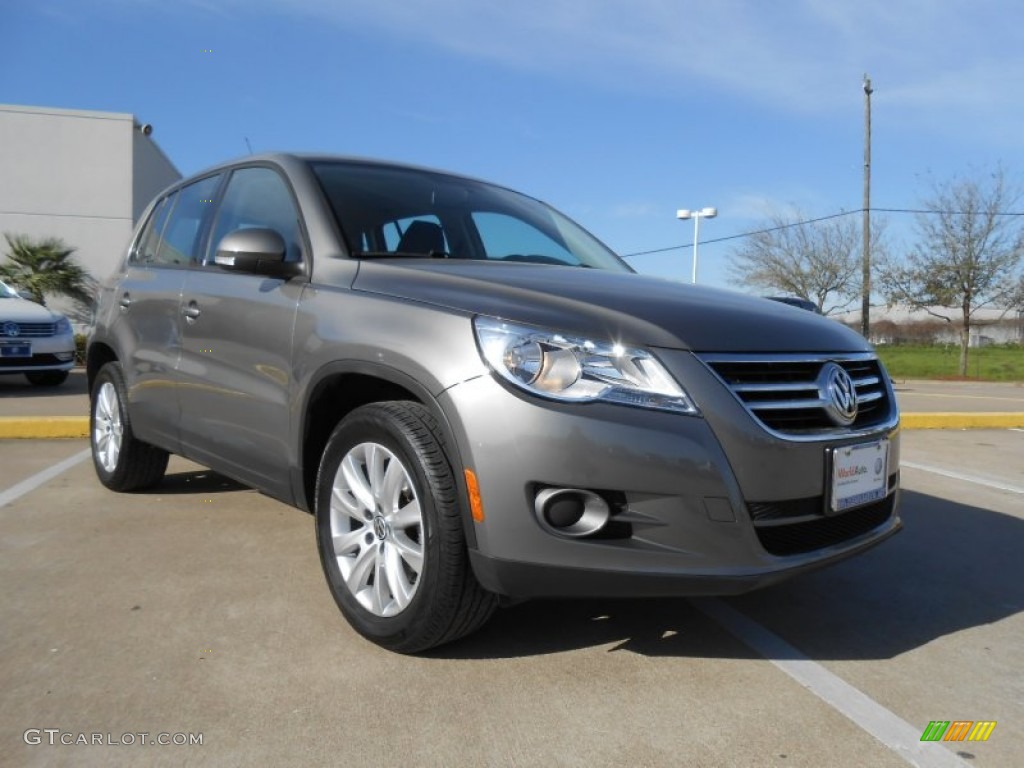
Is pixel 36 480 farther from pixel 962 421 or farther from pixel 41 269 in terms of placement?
pixel 41 269

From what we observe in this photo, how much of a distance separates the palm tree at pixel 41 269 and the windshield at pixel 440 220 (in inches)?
722

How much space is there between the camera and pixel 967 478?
5680 mm

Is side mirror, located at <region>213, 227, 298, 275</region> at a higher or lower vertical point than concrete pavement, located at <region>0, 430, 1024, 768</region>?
higher

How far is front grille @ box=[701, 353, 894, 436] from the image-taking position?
7.50ft

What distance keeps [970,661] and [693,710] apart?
103cm

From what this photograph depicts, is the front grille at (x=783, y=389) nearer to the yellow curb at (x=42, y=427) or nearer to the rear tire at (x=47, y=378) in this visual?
the yellow curb at (x=42, y=427)

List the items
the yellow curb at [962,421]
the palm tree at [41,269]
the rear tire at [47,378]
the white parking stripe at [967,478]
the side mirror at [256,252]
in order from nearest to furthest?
the side mirror at [256,252] < the white parking stripe at [967,478] < the yellow curb at [962,421] < the rear tire at [47,378] < the palm tree at [41,269]

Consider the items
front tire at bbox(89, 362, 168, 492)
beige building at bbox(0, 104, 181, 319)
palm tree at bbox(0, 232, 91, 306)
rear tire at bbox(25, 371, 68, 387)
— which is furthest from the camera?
beige building at bbox(0, 104, 181, 319)

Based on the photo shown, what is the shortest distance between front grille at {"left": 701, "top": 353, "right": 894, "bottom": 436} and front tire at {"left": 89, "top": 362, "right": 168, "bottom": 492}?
3.27 m

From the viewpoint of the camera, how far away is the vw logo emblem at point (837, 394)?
8.09 feet

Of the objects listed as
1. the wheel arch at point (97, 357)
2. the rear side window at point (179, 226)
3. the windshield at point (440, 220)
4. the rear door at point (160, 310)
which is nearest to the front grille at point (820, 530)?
the windshield at point (440, 220)

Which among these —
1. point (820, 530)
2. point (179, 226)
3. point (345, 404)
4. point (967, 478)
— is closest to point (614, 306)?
point (820, 530)

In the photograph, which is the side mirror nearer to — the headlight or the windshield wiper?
the windshield wiper

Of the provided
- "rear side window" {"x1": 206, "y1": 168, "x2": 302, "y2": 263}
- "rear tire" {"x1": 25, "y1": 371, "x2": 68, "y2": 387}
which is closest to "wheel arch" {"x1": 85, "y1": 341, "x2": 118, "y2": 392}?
"rear side window" {"x1": 206, "y1": 168, "x2": 302, "y2": 263}
